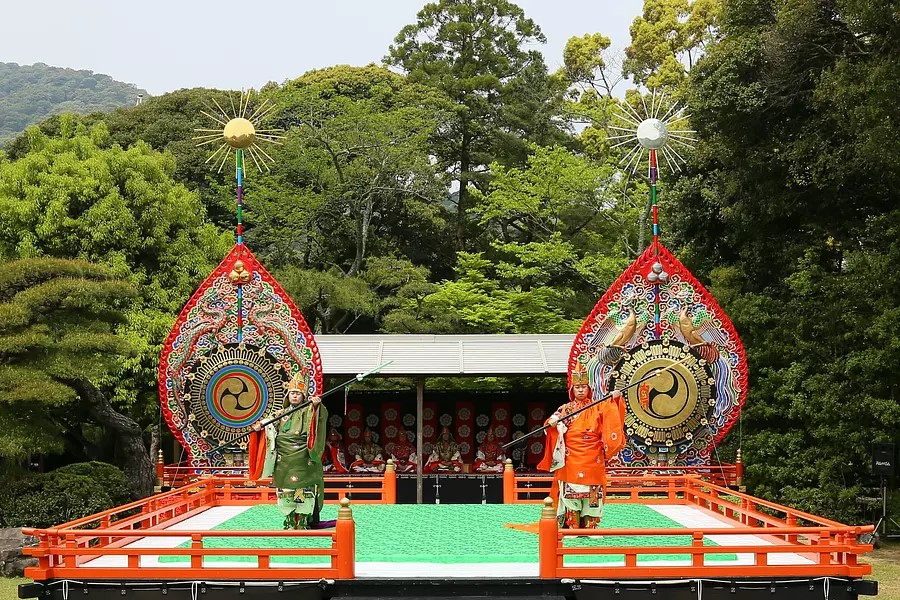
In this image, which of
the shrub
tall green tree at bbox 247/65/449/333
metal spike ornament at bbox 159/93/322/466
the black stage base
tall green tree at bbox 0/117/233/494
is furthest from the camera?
tall green tree at bbox 247/65/449/333

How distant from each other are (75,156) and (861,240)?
14.0m

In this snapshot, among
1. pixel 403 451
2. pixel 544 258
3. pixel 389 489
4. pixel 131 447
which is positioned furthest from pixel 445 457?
pixel 544 258

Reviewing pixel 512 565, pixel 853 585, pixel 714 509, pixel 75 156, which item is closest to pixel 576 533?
pixel 512 565

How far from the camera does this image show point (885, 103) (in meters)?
13.7

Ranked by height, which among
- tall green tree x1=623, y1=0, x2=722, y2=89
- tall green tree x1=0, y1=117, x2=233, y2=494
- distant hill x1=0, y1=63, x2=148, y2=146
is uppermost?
distant hill x1=0, y1=63, x2=148, y2=146

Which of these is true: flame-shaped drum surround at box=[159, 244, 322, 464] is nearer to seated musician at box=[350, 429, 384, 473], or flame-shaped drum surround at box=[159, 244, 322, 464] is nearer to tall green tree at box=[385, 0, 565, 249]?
seated musician at box=[350, 429, 384, 473]

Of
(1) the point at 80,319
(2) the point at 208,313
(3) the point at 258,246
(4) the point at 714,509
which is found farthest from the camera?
(3) the point at 258,246

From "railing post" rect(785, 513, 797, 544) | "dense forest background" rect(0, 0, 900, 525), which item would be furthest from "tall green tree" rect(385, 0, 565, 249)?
"railing post" rect(785, 513, 797, 544)

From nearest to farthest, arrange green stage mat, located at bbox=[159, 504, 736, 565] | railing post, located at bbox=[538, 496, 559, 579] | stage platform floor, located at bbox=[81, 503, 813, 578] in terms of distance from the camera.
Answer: railing post, located at bbox=[538, 496, 559, 579], stage platform floor, located at bbox=[81, 503, 813, 578], green stage mat, located at bbox=[159, 504, 736, 565]

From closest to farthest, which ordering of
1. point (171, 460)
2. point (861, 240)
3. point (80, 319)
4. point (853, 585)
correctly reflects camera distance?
1. point (853, 585)
2. point (80, 319)
3. point (861, 240)
4. point (171, 460)

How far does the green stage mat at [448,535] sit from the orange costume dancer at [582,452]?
0.34 meters

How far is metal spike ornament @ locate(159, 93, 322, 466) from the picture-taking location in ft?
42.3

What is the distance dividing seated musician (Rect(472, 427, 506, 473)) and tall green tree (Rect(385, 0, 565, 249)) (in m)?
10.9

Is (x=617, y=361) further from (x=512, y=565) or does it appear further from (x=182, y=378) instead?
(x=182, y=378)
